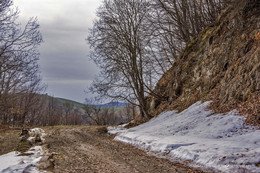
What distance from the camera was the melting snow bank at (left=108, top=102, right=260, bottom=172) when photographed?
556 centimetres

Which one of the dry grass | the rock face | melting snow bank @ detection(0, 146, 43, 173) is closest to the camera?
melting snow bank @ detection(0, 146, 43, 173)

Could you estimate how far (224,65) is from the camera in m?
14.0

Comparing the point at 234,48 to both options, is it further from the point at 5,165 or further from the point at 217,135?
the point at 5,165

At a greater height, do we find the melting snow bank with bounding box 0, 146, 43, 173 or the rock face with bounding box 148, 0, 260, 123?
the rock face with bounding box 148, 0, 260, 123

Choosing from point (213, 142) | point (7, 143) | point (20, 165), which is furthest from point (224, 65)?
point (7, 143)

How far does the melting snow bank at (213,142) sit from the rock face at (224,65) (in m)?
1.11

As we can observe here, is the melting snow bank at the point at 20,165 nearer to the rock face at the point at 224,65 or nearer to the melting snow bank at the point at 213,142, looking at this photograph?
the melting snow bank at the point at 213,142

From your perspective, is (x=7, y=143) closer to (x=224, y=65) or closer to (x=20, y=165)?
(x=20, y=165)

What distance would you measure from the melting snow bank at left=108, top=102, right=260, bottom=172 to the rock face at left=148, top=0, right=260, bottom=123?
1.11 metres

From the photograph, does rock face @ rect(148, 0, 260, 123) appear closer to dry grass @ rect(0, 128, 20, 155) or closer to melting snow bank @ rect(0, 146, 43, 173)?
melting snow bank @ rect(0, 146, 43, 173)

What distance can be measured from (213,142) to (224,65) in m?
8.18

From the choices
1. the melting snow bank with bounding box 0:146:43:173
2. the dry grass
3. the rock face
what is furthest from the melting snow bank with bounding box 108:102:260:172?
the dry grass

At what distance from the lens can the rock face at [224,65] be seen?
34.9 ft

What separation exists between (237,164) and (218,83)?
9498mm
